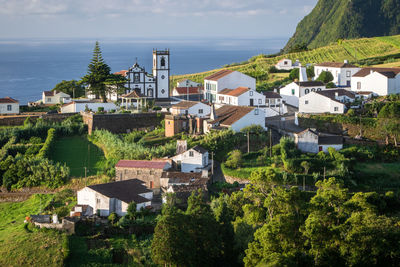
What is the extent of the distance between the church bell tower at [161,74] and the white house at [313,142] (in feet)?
61.8

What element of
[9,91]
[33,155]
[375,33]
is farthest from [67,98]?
[375,33]

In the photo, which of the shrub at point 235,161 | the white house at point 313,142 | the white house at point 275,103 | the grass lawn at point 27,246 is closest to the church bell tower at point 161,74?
the white house at point 275,103

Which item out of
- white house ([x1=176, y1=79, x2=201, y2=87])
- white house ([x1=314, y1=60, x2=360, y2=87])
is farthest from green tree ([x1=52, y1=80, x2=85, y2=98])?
white house ([x1=314, y1=60, x2=360, y2=87])

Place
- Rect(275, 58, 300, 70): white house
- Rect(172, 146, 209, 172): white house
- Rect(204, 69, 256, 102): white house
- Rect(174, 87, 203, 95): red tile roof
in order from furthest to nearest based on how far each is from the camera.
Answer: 1. Rect(275, 58, 300, 70): white house
2. Rect(174, 87, 203, 95): red tile roof
3. Rect(204, 69, 256, 102): white house
4. Rect(172, 146, 209, 172): white house

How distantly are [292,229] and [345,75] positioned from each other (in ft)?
94.7

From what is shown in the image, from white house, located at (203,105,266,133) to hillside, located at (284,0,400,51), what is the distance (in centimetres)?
7033

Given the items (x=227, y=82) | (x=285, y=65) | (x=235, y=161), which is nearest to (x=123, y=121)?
(x=227, y=82)

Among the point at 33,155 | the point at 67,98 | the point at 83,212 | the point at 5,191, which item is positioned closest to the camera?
the point at 83,212

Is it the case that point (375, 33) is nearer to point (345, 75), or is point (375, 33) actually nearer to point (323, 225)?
point (345, 75)

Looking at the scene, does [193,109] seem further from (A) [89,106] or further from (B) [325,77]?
(B) [325,77]

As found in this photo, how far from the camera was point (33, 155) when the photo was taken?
3881cm

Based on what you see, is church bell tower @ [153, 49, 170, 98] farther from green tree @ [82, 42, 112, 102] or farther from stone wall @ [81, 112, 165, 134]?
stone wall @ [81, 112, 165, 134]

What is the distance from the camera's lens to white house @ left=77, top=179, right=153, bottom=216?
30203 millimetres

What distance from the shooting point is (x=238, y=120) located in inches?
1517
